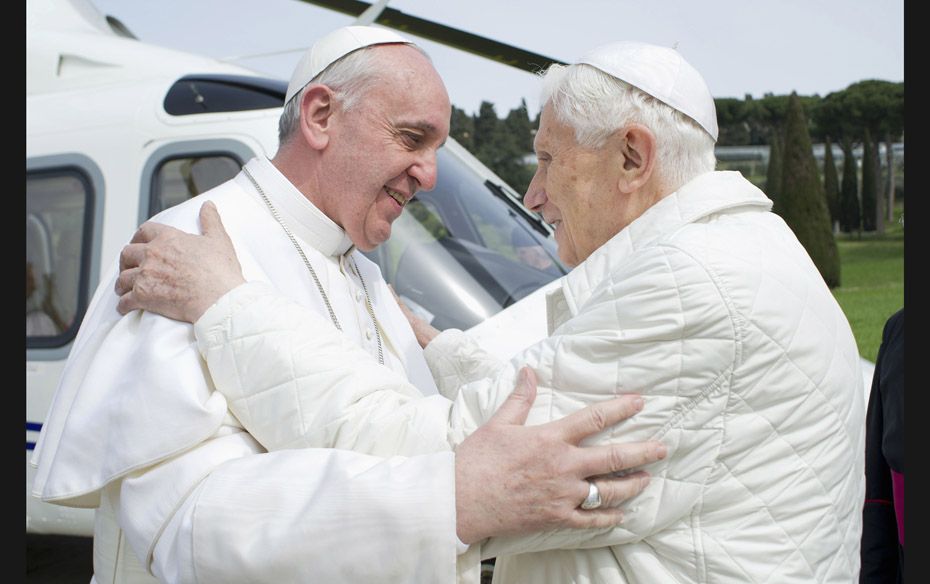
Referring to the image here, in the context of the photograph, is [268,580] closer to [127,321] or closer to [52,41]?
[127,321]

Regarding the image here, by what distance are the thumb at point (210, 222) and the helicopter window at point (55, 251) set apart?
2932 mm

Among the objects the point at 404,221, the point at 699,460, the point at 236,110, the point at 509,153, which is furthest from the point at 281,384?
the point at 509,153

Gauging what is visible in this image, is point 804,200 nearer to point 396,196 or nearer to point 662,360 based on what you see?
point 396,196

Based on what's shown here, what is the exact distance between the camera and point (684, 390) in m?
1.52

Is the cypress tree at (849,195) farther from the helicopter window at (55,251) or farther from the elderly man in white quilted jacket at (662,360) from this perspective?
the elderly man in white quilted jacket at (662,360)

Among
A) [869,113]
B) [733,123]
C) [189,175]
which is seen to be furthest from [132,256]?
[869,113]

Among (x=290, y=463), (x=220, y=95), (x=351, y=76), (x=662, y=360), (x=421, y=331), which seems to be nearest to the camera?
(x=662, y=360)

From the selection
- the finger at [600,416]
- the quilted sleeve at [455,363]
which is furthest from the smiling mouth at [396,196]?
the finger at [600,416]

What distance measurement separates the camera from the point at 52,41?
5.27 metres

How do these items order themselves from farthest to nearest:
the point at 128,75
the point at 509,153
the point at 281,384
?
the point at 509,153
the point at 128,75
the point at 281,384

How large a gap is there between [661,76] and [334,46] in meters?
0.93

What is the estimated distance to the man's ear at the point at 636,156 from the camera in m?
1.74

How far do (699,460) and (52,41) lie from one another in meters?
4.89

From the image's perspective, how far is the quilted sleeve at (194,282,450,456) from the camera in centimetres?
167
